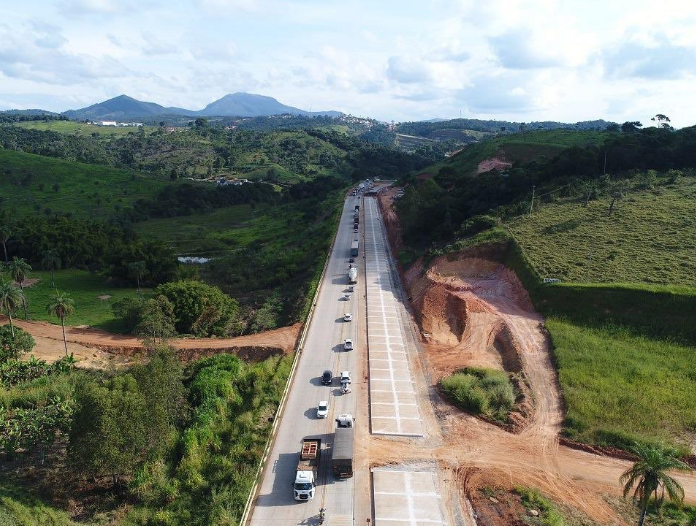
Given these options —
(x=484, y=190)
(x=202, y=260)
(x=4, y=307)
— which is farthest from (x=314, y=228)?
(x=4, y=307)

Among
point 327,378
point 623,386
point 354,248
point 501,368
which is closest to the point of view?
point 623,386

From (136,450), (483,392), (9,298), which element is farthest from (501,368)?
(9,298)

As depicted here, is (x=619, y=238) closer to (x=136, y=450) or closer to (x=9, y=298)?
(x=136, y=450)

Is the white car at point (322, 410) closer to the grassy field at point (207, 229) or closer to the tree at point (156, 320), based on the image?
the tree at point (156, 320)

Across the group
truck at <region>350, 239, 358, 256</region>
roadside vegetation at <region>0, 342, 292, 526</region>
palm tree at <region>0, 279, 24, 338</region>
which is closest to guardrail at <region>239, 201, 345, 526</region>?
roadside vegetation at <region>0, 342, 292, 526</region>

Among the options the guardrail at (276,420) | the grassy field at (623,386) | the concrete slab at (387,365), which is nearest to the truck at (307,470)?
the guardrail at (276,420)
